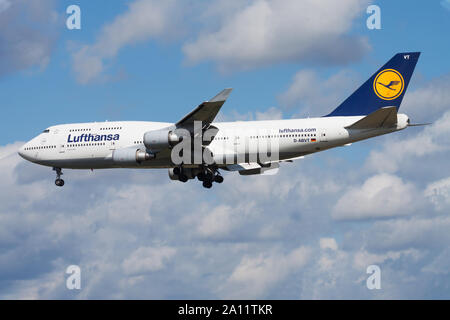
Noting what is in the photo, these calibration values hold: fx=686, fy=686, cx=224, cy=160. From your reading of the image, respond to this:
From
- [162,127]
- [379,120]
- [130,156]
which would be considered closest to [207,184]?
[162,127]

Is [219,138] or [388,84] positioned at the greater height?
[388,84]

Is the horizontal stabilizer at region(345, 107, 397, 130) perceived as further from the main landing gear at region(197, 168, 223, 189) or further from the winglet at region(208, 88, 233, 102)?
the main landing gear at region(197, 168, 223, 189)

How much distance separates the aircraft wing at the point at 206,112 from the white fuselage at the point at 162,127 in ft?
9.41

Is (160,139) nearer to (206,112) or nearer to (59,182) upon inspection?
(206,112)

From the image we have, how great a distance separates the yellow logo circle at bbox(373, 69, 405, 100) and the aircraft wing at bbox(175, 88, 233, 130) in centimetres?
1147

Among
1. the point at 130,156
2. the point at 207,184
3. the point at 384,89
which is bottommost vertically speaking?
the point at 207,184

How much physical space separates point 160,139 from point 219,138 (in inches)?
179

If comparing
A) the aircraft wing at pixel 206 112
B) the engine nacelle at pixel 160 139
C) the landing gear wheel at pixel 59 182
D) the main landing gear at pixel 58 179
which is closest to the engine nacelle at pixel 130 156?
the engine nacelle at pixel 160 139

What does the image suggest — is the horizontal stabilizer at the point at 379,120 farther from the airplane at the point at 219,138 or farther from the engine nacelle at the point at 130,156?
the engine nacelle at the point at 130,156

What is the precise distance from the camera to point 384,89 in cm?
4497

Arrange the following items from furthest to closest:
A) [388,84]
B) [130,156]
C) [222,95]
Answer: [388,84] → [130,156] → [222,95]
